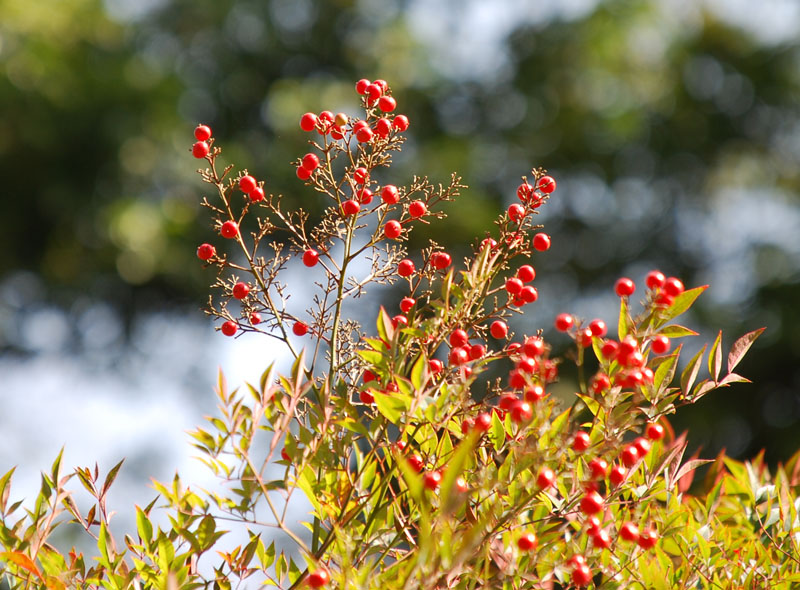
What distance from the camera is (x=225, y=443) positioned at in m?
0.63

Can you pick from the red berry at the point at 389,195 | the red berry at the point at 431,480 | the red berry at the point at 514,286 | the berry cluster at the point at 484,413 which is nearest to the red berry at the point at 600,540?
the berry cluster at the point at 484,413

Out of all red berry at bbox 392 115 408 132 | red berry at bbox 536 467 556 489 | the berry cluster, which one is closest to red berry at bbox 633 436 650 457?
the berry cluster

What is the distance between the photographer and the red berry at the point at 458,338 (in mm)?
586

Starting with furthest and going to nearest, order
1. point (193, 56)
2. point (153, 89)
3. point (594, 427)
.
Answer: point (193, 56), point (153, 89), point (594, 427)

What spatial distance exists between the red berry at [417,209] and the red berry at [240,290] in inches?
6.2

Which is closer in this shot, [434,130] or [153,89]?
[153,89]

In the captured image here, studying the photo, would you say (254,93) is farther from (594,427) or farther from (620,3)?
(594,427)

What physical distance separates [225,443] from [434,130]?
16.7ft

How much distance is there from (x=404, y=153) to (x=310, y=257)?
15.2ft

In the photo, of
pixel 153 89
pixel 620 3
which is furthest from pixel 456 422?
pixel 620 3

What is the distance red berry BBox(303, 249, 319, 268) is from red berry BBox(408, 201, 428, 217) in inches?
3.6

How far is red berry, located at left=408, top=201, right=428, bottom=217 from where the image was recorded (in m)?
0.69

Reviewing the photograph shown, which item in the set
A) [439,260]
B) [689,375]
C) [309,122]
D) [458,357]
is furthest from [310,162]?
[689,375]

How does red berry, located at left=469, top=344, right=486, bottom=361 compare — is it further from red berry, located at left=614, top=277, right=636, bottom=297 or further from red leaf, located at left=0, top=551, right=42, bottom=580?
red leaf, located at left=0, top=551, right=42, bottom=580
